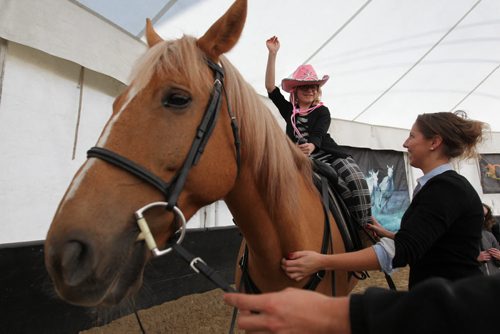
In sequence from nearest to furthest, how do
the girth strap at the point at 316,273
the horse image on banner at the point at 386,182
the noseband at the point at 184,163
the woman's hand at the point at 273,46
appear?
the noseband at the point at 184,163, the girth strap at the point at 316,273, the woman's hand at the point at 273,46, the horse image on banner at the point at 386,182

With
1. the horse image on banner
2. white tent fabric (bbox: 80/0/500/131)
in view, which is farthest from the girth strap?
the horse image on banner

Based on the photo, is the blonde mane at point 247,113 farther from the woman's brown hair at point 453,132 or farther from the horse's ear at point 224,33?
the woman's brown hair at point 453,132

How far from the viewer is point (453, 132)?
3.94 feet

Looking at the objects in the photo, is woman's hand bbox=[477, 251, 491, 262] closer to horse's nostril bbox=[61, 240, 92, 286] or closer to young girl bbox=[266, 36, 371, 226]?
young girl bbox=[266, 36, 371, 226]

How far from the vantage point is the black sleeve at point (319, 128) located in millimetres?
1751

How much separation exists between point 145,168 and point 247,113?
43 cm

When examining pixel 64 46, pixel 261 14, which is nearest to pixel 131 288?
pixel 64 46

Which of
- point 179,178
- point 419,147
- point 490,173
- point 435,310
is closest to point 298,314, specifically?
point 435,310

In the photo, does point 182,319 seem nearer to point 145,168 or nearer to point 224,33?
point 145,168

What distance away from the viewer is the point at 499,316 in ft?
1.25

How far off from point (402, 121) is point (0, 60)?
6.37 metres

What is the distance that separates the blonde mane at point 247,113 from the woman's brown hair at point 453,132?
2.11 ft

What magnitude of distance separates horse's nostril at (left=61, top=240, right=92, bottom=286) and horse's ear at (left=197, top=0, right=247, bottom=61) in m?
0.71

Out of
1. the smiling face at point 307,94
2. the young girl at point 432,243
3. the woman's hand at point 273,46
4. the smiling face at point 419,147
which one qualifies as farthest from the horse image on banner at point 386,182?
the young girl at point 432,243
